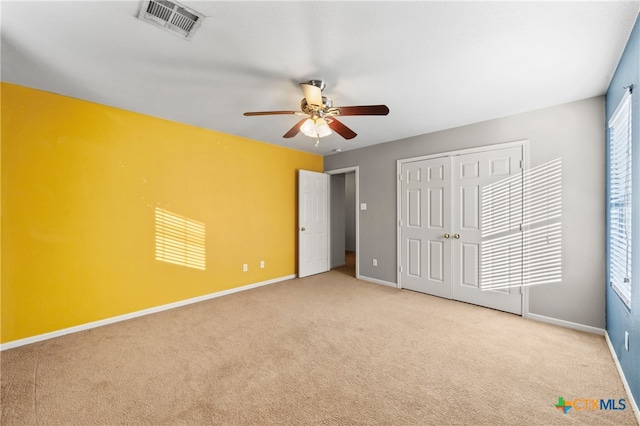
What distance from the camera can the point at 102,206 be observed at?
2840 millimetres

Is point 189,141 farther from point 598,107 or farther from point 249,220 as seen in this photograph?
point 598,107

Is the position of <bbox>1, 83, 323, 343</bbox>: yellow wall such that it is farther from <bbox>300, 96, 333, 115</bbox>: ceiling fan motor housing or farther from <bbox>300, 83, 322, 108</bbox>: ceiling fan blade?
<bbox>300, 83, 322, 108</bbox>: ceiling fan blade

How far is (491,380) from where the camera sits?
1899 millimetres

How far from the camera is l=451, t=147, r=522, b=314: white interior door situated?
3059 millimetres

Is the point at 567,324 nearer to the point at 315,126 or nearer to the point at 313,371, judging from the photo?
the point at 313,371

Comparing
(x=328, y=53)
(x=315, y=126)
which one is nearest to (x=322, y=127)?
(x=315, y=126)

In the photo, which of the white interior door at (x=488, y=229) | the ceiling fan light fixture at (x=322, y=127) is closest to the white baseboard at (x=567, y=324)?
the white interior door at (x=488, y=229)

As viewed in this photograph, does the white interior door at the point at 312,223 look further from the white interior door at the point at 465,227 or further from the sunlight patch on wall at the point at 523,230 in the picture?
the sunlight patch on wall at the point at 523,230

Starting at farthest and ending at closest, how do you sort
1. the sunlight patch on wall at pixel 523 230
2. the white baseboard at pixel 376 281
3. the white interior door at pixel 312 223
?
the white interior door at pixel 312 223
the white baseboard at pixel 376 281
the sunlight patch on wall at pixel 523 230

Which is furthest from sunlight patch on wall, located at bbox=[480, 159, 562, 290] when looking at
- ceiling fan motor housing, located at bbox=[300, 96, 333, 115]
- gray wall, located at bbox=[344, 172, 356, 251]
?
gray wall, located at bbox=[344, 172, 356, 251]

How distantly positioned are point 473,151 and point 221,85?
3.13m

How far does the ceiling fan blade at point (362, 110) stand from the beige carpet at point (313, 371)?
6.75ft

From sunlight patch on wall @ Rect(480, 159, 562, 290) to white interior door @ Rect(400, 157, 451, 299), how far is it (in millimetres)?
475

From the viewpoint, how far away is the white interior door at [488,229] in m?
3.06
